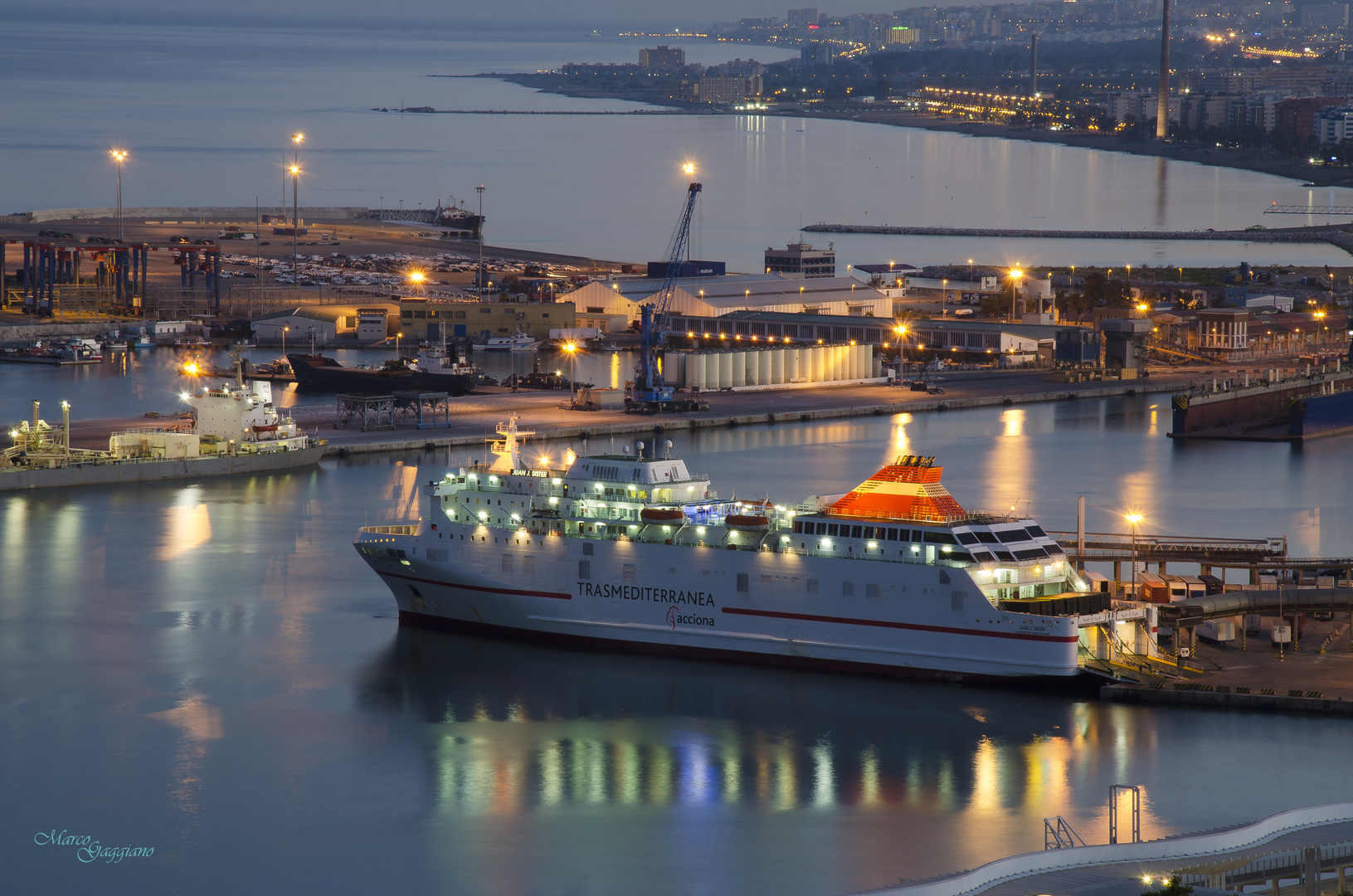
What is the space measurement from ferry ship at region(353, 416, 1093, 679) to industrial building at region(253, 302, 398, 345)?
3902 centimetres

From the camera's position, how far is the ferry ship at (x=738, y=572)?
20625mm

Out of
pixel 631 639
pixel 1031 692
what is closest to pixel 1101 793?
pixel 1031 692

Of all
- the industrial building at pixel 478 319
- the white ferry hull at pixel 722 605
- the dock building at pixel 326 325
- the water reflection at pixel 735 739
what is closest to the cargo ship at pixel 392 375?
the dock building at pixel 326 325

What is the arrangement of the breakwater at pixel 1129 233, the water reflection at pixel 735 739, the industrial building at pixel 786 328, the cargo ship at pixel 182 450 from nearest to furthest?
the water reflection at pixel 735 739
the cargo ship at pixel 182 450
the industrial building at pixel 786 328
the breakwater at pixel 1129 233

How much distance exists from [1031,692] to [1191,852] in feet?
23.5

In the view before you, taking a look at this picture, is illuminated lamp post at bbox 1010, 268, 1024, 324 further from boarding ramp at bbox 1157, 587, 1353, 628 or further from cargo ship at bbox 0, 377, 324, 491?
boarding ramp at bbox 1157, 587, 1353, 628

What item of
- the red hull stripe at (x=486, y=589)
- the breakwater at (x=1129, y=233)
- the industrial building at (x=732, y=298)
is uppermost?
the breakwater at (x=1129, y=233)

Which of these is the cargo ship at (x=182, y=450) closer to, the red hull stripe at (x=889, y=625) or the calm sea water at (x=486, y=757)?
the calm sea water at (x=486, y=757)

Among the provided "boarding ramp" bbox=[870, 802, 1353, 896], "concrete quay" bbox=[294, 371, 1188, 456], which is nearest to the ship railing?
"boarding ramp" bbox=[870, 802, 1353, 896]

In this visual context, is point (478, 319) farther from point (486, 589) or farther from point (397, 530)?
point (486, 589)

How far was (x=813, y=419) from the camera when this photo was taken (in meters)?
46.4

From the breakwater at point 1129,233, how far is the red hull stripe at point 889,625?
7654 cm

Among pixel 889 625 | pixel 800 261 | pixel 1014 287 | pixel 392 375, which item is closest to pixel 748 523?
pixel 889 625

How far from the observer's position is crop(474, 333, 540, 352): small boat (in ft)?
200
